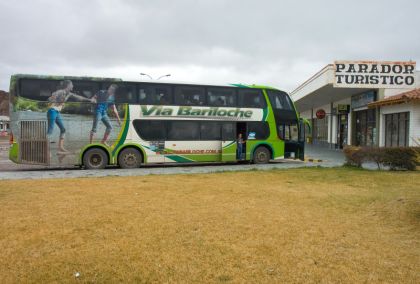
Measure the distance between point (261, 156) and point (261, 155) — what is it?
4 centimetres

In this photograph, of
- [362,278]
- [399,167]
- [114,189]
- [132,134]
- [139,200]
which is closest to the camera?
[362,278]

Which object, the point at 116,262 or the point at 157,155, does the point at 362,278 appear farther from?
the point at 157,155

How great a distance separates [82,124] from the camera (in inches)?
583

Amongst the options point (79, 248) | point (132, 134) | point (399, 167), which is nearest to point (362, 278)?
point (79, 248)

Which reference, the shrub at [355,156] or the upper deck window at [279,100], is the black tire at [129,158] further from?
the shrub at [355,156]

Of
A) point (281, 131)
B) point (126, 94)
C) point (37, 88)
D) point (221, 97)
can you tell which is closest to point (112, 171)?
point (126, 94)

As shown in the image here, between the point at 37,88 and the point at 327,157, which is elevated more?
the point at 37,88

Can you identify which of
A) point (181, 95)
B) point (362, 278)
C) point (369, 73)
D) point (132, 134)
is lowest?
point (362, 278)

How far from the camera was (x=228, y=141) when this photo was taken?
1697cm

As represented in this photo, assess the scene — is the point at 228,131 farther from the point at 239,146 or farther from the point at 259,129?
the point at 259,129

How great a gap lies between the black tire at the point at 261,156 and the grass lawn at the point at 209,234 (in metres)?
7.97

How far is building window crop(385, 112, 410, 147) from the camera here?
19.9 m

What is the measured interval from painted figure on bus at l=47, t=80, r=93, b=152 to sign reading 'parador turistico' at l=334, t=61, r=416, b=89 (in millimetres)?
13890

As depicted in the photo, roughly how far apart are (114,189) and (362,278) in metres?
6.56
